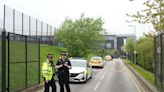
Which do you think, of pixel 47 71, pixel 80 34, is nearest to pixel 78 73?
pixel 47 71

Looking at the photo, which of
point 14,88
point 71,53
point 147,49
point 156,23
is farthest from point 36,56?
point 71,53

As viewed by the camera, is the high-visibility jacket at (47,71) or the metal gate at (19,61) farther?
the metal gate at (19,61)

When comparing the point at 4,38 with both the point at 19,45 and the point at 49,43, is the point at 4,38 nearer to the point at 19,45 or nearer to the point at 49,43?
the point at 19,45

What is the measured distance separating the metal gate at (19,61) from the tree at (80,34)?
30308 millimetres

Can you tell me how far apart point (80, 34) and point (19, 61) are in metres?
36.9

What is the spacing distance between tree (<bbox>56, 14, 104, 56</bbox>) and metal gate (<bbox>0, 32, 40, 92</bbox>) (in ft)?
99.4

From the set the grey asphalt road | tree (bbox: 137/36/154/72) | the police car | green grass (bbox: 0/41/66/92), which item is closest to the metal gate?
green grass (bbox: 0/41/66/92)

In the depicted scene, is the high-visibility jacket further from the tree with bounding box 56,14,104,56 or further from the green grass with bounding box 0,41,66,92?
the tree with bounding box 56,14,104,56

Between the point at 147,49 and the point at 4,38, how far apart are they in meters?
29.5

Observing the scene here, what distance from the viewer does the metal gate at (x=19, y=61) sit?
16.2 meters

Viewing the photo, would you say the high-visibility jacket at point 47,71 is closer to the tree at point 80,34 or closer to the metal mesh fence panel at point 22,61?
the metal mesh fence panel at point 22,61

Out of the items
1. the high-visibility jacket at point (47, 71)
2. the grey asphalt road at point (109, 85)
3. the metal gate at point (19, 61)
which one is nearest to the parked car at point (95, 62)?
the grey asphalt road at point (109, 85)

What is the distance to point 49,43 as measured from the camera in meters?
61.2

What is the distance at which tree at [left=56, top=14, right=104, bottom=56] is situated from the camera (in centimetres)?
5356
